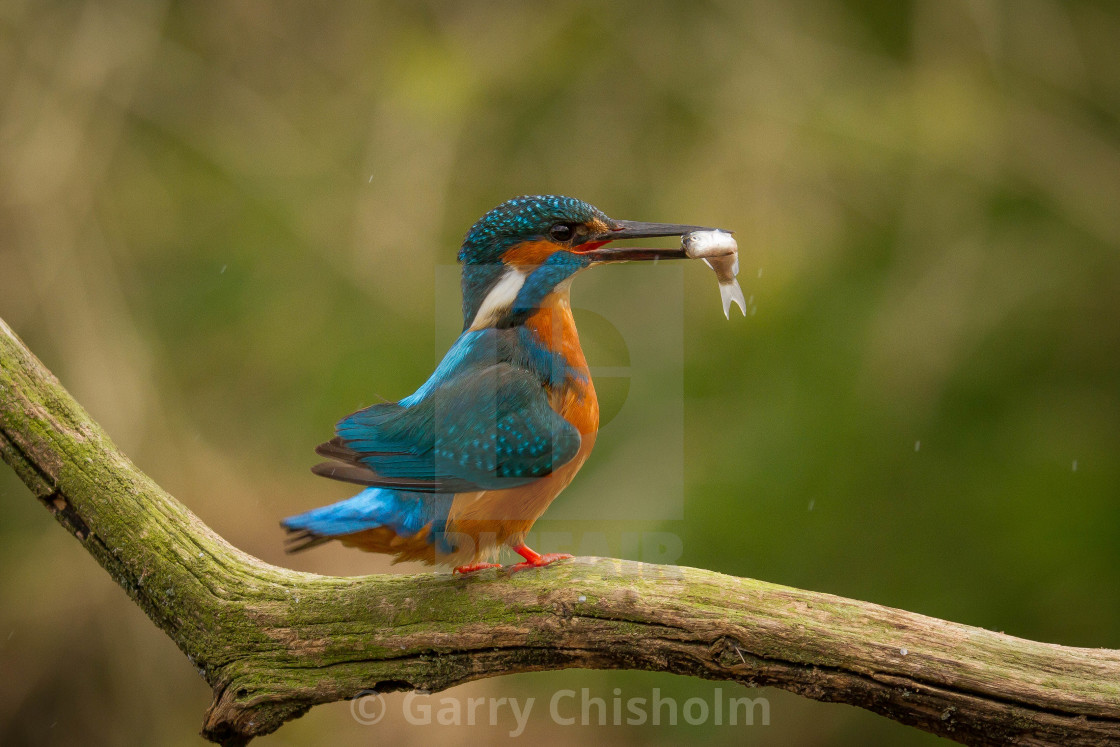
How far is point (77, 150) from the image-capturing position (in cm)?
439

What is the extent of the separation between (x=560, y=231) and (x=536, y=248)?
8 cm

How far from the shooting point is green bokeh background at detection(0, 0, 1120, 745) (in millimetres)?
3855

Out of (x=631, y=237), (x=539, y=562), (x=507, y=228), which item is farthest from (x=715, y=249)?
(x=539, y=562)

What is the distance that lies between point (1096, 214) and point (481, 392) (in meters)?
3.10

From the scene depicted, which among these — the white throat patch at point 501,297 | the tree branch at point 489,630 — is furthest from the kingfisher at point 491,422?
the tree branch at point 489,630

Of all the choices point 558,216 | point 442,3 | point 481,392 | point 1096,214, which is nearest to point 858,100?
point 1096,214

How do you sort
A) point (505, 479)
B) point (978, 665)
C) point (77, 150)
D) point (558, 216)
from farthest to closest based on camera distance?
point (77, 150), point (558, 216), point (505, 479), point (978, 665)

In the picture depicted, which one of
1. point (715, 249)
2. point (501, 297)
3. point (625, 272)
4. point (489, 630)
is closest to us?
point (489, 630)

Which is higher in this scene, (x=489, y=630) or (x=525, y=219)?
(x=525, y=219)

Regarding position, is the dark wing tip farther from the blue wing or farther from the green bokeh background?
the green bokeh background

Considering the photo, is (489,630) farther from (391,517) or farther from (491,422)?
(491,422)

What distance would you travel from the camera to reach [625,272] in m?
4.58

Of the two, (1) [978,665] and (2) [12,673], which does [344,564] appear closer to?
(2) [12,673]

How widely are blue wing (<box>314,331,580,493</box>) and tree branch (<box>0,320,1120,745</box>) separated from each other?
11.4 inches
